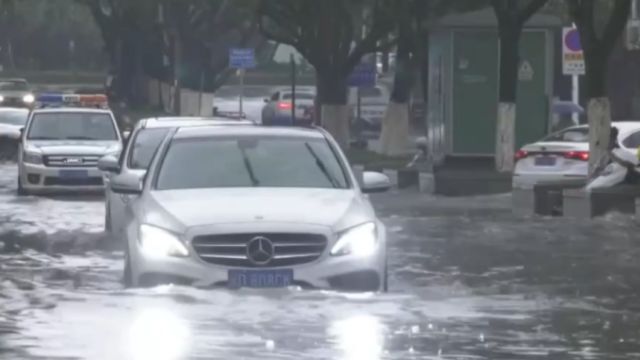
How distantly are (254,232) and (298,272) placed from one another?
1.45 feet

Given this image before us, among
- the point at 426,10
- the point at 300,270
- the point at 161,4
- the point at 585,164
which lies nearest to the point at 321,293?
the point at 300,270

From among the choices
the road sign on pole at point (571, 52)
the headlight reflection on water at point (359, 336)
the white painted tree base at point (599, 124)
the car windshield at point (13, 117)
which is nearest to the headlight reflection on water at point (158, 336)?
the headlight reflection on water at point (359, 336)

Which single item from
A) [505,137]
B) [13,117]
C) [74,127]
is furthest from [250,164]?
[13,117]

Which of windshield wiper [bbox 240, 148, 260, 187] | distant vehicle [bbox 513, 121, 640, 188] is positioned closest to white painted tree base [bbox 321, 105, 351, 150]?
distant vehicle [bbox 513, 121, 640, 188]

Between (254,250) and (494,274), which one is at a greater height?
(254,250)

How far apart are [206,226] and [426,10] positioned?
87.7ft

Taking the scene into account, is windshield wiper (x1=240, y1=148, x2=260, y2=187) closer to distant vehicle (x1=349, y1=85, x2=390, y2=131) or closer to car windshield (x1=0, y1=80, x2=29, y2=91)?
distant vehicle (x1=349, y1=85, x2=390, y2=131)

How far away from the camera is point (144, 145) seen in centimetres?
2164

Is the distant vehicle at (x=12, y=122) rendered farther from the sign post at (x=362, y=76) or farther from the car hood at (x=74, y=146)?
the car hood at (x=74, y=146)

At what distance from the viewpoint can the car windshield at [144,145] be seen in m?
21.2

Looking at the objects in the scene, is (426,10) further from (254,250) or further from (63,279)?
(254,250)

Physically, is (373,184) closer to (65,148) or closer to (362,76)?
(65,148)

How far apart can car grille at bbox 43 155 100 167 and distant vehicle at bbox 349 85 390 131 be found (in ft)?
106

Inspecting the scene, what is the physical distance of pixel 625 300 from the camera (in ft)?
50.4
